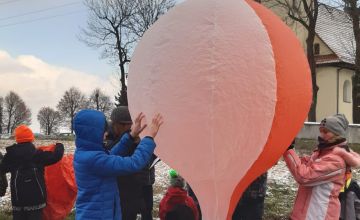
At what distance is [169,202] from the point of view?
4645 mm

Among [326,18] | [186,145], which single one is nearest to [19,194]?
[186,145]

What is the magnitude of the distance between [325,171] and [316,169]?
0.23ft

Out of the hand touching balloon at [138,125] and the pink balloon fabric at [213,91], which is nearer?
the pink balloon fabric at [213,91]

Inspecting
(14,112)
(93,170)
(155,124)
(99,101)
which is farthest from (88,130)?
(14,112)

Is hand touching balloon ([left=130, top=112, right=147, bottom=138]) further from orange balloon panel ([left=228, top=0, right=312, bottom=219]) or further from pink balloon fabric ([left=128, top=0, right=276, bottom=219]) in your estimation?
orange balloon panel ([left=228, top=0, right=312, bottom=219])

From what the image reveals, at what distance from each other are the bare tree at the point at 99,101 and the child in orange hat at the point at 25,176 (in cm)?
5427

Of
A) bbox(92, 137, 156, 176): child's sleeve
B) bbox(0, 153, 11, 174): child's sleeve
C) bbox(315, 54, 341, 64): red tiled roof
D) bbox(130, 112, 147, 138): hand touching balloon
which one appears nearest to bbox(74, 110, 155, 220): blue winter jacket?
bbox(92, 137, 156, 176): child's sleeve

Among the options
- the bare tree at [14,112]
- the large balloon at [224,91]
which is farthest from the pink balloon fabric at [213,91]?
the bare tree at [14,112]

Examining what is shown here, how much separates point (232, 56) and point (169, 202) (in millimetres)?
2067

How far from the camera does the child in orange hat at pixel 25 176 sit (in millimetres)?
5047

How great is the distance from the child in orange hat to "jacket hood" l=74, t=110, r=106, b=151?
177 cm

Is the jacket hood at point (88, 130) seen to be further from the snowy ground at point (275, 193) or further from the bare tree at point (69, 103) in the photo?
the bare tree at point (69, 103)

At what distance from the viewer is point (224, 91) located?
9.89ft

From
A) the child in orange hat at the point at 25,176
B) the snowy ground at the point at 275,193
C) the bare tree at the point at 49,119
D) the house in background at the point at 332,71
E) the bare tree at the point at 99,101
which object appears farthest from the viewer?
the bare tree at the point at 49,119
